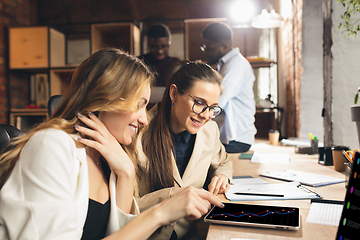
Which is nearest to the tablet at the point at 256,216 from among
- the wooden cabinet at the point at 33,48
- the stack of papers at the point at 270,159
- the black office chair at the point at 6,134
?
the black office chair at the point at 6,134

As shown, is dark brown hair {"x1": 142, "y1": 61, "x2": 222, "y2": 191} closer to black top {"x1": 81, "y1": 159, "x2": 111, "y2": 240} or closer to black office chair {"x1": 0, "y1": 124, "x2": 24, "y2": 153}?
black top {"x1": 81, "y1": 159, "x2": 111, "y2": 240}

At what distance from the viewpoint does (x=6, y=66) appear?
416cm

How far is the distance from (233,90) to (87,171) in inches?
71.1

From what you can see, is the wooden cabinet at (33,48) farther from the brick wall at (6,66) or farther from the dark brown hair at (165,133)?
the dark brown hair at (165,133)

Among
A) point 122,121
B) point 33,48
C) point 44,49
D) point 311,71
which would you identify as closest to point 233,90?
point 311,71

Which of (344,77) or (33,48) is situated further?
(33,48)

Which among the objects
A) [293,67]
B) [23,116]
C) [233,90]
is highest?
[293,67]

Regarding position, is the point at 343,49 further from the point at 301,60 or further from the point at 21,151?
the point at 21,151

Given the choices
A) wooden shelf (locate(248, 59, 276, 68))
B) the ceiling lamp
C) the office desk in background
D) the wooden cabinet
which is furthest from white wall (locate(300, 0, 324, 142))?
the wooden cabinet

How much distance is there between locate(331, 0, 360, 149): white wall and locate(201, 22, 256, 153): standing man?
27.1 inches

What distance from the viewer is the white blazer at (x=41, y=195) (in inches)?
24.4

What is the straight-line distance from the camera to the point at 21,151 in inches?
26.9

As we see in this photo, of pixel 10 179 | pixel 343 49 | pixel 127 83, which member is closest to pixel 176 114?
pixel 127 83

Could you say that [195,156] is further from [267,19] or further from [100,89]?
[267,19]
